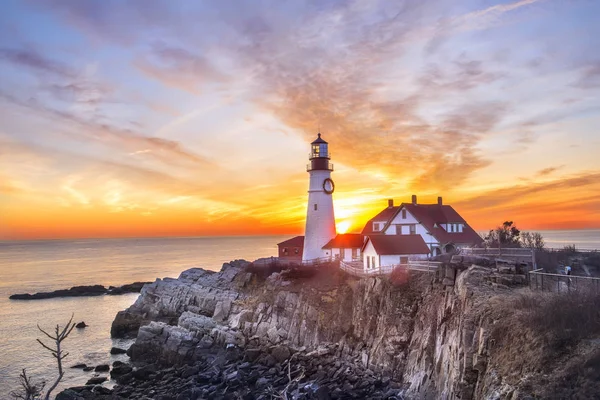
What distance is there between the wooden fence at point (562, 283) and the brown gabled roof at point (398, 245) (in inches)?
588

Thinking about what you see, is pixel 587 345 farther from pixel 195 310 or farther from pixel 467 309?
pixel 195 310

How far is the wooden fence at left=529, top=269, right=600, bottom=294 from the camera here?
1616 cm

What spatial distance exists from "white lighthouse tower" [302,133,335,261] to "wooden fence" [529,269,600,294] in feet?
89.3

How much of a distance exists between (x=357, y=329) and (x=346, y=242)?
1401 centimetres

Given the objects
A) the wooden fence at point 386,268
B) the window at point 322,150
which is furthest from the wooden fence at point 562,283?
the window at point 322,150

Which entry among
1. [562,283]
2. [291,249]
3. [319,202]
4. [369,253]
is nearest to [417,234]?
[369,253]

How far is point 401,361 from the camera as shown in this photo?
25719mm

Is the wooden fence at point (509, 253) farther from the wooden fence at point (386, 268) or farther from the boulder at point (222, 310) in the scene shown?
the boulder at point (222, 310)

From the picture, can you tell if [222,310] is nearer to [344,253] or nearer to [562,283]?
[344,253]

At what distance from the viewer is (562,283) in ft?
60.4

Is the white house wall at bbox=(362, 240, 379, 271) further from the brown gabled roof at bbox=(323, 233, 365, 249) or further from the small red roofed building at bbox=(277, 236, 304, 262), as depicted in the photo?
the small red roofed building at bbox=(277, 236, 304, 262)

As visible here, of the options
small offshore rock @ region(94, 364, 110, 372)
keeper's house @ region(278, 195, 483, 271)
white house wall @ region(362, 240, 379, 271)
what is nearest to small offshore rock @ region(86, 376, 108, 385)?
small offshore rock @ region(94, 364, 110, 372)

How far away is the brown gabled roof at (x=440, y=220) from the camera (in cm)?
4125

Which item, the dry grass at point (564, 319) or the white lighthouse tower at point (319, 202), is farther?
the white lighthouse tower at point (319, 202)
